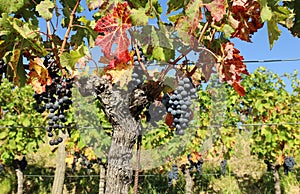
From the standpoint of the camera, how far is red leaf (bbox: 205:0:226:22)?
1.43m

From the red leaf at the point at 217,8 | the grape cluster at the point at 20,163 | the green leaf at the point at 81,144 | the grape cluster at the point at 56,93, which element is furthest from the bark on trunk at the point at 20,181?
the red leaf at the point at 217,8

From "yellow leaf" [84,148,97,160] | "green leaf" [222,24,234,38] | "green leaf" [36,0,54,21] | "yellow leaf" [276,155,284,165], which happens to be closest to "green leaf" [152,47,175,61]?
"green leaf" [222,24,234,38]

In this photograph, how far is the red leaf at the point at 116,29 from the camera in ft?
5.07

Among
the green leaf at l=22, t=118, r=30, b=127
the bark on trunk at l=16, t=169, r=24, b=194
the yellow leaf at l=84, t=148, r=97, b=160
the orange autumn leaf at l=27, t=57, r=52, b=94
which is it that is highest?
the green leaf at l=22, t=118, r=30, b=127

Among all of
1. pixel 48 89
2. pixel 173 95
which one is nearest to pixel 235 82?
pixel 173 95

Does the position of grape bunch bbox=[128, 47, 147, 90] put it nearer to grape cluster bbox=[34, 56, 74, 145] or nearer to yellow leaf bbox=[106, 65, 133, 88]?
yellow leaf bbox=[106, 65, 133, 88]

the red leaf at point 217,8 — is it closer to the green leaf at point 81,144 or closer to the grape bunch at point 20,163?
the green leaf at point 81,144

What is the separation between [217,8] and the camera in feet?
4.72

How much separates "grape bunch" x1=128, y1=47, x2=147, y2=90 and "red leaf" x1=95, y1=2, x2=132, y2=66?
16 cm

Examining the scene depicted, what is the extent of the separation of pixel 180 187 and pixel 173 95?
7.24 meters

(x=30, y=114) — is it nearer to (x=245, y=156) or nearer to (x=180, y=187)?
(x=180, y=187)

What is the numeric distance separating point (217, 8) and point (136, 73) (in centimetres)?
52

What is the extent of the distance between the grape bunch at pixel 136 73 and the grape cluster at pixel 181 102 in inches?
9.8

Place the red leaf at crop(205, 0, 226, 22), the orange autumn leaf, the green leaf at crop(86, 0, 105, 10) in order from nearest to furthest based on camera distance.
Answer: the red leaf at crop(205, 0, 226, 22), the green leaf at crop(86, 0, 105, 10), the orange autumn leaf
